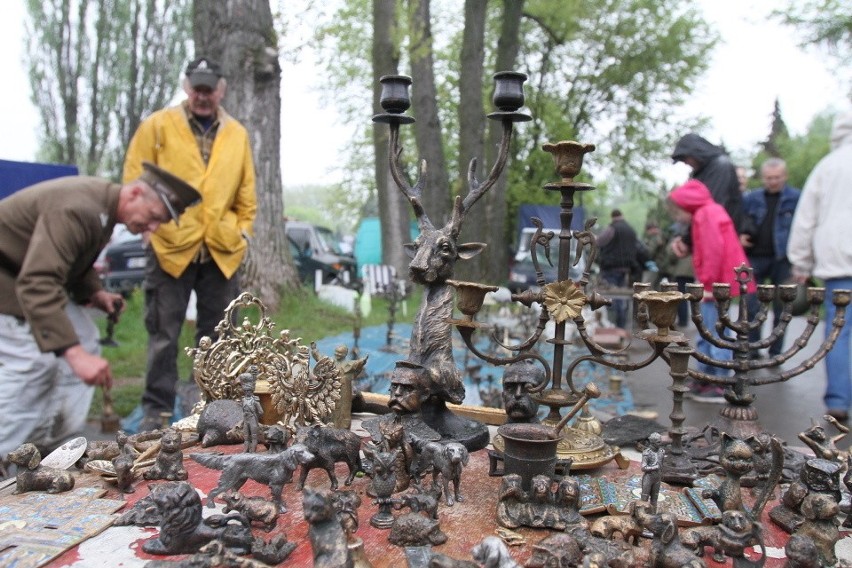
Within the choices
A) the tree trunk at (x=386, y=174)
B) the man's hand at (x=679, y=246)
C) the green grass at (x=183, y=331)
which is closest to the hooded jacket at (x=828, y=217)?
the man's hand at (x=679, y=246)

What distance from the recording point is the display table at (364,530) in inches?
63.9

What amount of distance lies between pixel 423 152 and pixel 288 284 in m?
3.50

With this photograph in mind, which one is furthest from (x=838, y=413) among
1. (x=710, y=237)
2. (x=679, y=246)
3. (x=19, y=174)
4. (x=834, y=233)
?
(x=19, y=174)

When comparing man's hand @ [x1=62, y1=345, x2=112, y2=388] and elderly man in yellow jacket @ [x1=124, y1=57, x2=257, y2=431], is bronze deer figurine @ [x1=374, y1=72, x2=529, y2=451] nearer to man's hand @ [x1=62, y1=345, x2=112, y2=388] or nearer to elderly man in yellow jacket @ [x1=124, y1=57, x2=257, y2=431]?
man's hand @ [x1=62, y1=345, x2=112, y2=388]

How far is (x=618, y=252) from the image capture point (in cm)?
955

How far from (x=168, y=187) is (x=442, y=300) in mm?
1564

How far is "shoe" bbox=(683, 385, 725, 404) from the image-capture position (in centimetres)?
479

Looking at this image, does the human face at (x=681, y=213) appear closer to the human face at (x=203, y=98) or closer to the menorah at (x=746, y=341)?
the menorah at (x=746, y=341)

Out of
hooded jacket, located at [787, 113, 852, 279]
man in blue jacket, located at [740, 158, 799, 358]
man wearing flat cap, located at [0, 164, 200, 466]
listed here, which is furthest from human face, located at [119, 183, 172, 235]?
man in blue jacket, located at [740, 158, 799, 358]

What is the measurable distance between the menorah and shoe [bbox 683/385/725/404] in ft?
8.46

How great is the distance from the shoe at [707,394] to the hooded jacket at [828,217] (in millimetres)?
1181

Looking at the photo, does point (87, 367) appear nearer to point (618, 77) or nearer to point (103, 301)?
point (103, 301)

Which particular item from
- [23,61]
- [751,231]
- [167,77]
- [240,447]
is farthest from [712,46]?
[23,61]

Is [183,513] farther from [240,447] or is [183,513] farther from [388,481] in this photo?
[240,447]
